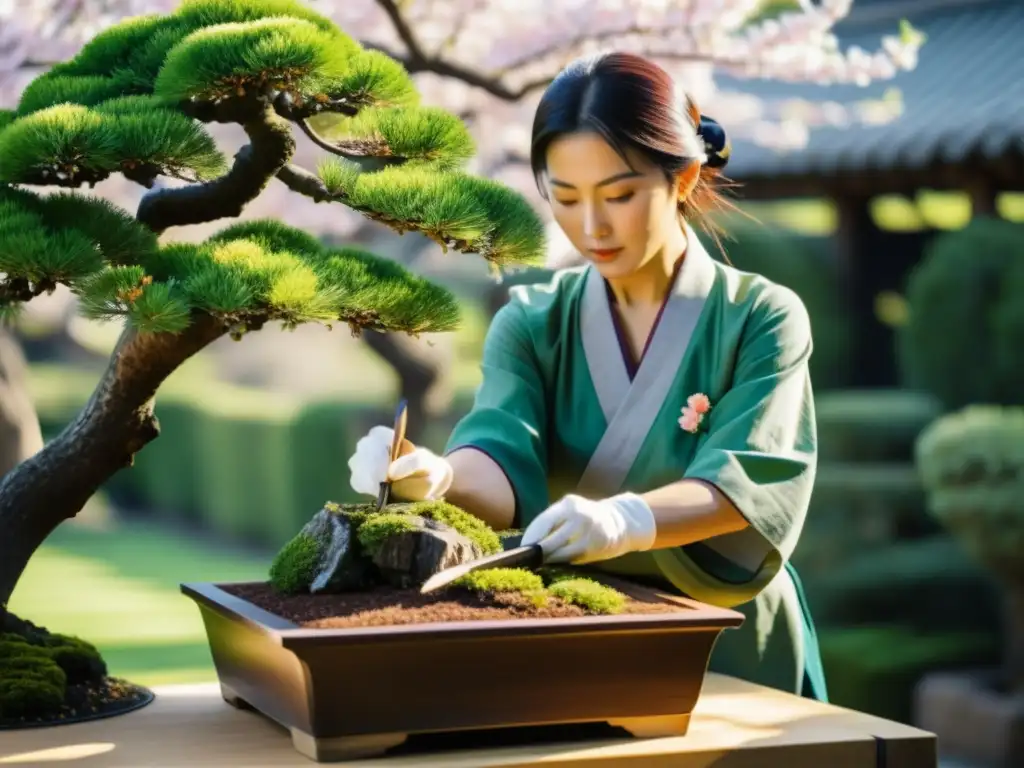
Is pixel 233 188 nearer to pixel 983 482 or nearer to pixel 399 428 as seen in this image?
pixel 399 428

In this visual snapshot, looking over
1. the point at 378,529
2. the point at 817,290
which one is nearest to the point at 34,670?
the point at 378,529

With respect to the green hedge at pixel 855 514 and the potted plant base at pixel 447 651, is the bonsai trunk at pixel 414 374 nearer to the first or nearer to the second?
the green hedge at pixel 855 514

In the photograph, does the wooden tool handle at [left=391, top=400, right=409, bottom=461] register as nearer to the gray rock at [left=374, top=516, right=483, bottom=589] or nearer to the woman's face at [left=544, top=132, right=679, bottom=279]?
the gray rock at [left=374, top=516, right=483, bottom=589]

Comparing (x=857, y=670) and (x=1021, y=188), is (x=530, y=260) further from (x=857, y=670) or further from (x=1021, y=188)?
(x=1021, y=188)

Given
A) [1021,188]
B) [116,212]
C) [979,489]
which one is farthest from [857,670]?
[116,212]

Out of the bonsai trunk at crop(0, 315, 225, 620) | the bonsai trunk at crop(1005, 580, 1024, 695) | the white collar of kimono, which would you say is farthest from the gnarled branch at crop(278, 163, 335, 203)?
the bonsai trunk at crop(1005, 580, 1024, 695)

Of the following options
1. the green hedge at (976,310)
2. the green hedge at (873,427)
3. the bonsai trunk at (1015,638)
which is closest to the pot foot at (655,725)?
the bonsai trunk at (1015,638)

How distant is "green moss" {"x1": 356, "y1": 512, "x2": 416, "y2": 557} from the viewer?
5.94ft

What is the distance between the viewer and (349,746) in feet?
5.49

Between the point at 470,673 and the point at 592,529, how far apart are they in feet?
0.73

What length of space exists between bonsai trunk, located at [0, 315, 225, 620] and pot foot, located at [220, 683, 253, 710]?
303mm

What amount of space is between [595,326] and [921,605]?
213 inches

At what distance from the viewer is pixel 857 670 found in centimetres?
683

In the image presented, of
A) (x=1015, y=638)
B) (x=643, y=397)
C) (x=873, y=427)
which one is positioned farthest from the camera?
(x=873, y=427)
